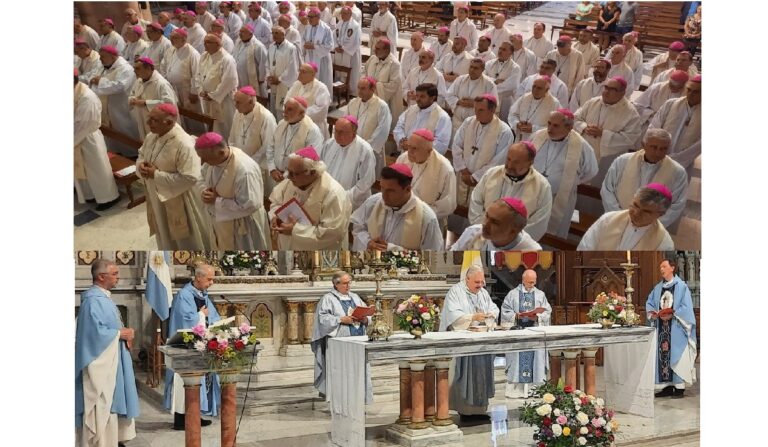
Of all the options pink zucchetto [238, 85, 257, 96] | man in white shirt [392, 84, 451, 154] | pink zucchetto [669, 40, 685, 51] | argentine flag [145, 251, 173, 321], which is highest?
pink zucchetto [669, 40, 685, 51]

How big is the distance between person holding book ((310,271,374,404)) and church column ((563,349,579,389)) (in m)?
1.78

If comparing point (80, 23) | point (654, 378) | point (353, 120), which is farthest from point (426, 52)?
point (654, 378)

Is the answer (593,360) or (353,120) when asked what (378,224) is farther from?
(593,360)

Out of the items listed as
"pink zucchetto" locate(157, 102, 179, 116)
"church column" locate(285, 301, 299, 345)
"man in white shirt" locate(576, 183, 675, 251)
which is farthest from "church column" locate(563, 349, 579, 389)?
"pink zucchetto" locate(157, 102, 179, 116)

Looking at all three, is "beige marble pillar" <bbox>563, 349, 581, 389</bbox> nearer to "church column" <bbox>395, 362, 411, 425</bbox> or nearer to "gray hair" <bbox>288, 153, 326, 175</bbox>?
"church column" <bbox>395, 362, 411, 425</bbox>

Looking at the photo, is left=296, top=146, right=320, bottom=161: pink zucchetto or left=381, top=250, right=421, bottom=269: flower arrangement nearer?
left=296, top=146, right=320, bottom=161: pink zucchetto

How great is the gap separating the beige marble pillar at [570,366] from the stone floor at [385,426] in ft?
0.81

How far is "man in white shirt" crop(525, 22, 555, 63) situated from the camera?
892 cm

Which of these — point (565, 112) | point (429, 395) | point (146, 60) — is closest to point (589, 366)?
point (429, 395)

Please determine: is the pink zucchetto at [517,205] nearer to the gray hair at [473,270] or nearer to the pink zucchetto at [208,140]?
the gray hair at [473,270]

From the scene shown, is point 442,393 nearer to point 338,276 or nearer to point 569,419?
point 569,419

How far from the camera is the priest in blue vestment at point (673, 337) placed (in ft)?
30.9

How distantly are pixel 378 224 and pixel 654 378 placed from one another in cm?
280

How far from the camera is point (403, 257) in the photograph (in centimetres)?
880
